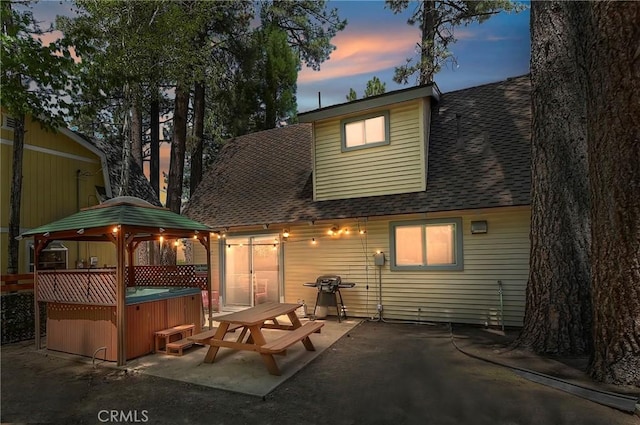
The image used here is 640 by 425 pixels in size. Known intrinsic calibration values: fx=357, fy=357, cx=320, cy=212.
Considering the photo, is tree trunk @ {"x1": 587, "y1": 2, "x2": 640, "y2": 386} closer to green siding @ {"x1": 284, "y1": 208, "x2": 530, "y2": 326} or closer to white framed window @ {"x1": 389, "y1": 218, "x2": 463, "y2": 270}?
green siding @ {"x1": 284, "y1": 208, "x2": 530, "y2": 326}

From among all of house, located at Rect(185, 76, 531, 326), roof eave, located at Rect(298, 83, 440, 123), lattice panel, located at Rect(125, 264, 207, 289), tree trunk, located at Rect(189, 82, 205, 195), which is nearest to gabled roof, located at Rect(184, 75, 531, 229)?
house, located at Rect(185, 76, 531, 326)

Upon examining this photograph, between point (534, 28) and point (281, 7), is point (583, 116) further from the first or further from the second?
point (281, 7)

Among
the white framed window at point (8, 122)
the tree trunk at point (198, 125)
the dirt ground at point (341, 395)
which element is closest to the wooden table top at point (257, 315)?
the dirt ground at point (341, 395)

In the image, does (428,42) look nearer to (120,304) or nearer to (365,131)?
(365,131)

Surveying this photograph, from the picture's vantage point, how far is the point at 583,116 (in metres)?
5.62

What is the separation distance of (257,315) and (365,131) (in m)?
5.69

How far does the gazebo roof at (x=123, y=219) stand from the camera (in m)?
5.73

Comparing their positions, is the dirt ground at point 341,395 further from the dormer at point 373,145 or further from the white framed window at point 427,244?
the dormer at point 373,145

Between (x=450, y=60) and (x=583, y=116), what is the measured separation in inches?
438

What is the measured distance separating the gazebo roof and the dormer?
4.14 m

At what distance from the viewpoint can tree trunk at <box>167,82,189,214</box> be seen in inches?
518

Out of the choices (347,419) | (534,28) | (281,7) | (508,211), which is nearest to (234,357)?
(347,419)

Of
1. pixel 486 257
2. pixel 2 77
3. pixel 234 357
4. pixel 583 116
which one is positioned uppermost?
pixel 2 77

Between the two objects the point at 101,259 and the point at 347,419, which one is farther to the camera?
the point at 101,259
